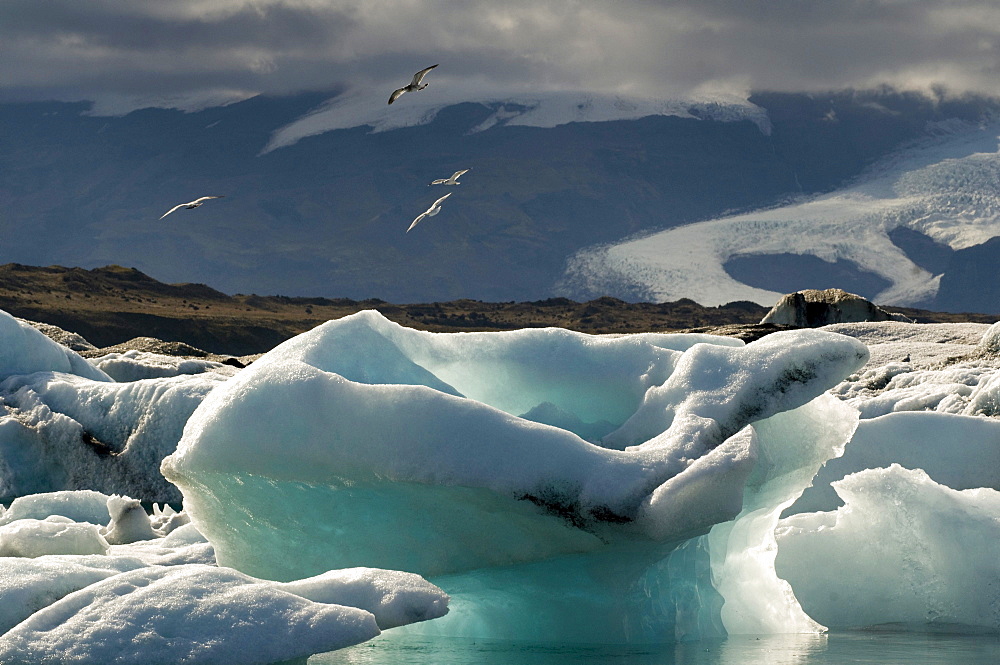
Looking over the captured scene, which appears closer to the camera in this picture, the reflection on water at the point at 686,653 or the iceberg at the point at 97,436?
the reflection on water at the point at 686,653

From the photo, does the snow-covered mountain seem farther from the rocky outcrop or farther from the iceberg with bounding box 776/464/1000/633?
the iceberg with bounding box 776/464/1000/633

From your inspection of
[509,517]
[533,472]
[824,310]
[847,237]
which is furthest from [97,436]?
[847,237]

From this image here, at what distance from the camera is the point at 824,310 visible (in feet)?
91.9

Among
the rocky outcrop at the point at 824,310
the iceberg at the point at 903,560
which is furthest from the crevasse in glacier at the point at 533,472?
the rocky outcrop at the point at 824,310

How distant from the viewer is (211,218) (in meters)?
171

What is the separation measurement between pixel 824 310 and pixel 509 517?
23.7 metres

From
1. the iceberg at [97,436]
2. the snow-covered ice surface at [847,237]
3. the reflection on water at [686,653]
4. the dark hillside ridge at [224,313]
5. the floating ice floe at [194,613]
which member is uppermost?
the snow-covered ice surface at [847,237]

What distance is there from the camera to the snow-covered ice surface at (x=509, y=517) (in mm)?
4945

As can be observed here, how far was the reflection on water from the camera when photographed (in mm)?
5734

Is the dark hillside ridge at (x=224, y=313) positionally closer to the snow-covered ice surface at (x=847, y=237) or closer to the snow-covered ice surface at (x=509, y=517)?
the snow-covered ice surface at (x=847, y=237)

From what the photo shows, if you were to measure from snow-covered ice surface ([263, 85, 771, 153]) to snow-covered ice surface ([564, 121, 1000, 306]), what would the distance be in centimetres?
5474

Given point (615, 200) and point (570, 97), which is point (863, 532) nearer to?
point (615, 200)

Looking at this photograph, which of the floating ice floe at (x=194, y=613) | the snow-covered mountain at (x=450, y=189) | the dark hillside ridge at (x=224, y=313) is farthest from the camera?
the snow-covered mountain at (x=450, y=189)

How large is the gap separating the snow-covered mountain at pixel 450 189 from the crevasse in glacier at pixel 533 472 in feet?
441
